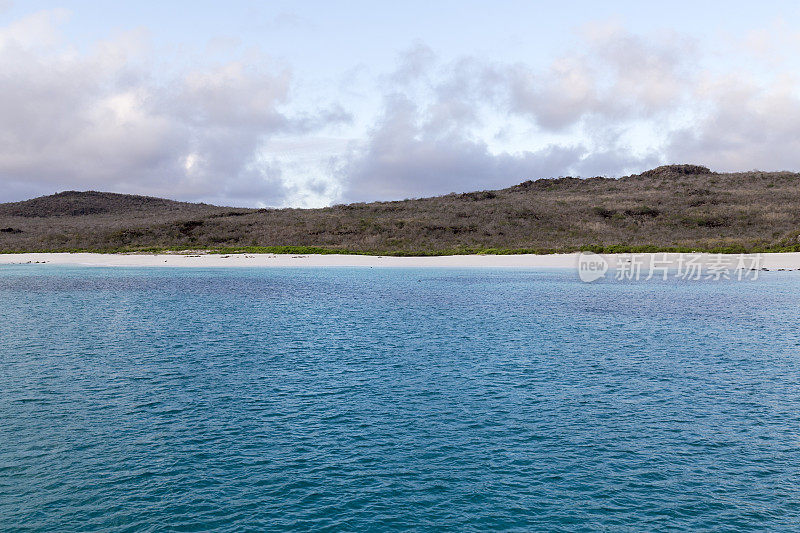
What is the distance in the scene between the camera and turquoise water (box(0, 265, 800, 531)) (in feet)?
32.0

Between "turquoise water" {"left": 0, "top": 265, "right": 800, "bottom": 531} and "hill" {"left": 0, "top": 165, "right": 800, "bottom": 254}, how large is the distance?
51.2 metres

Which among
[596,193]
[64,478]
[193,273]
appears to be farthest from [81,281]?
[596,193]

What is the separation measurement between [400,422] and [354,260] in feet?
188

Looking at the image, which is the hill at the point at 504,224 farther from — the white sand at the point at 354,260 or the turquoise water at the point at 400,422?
the turquoise water at the point at 400,422

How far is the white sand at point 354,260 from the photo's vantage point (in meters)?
64.7

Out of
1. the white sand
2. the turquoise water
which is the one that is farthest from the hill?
the turquoise water

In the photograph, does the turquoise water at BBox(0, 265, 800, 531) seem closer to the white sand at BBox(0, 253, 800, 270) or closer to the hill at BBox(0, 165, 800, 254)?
the white sand at BBox(0, 253, 800, 270)

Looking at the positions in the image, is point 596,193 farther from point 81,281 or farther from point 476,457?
point 476,457

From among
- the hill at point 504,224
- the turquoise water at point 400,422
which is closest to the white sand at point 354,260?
the hill at point 504,224

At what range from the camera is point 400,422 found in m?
13.7

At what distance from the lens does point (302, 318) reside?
1137 inches

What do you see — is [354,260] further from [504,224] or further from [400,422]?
[400,422]

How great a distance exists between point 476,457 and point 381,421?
9.10 feet

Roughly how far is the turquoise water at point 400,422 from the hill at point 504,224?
168ft
